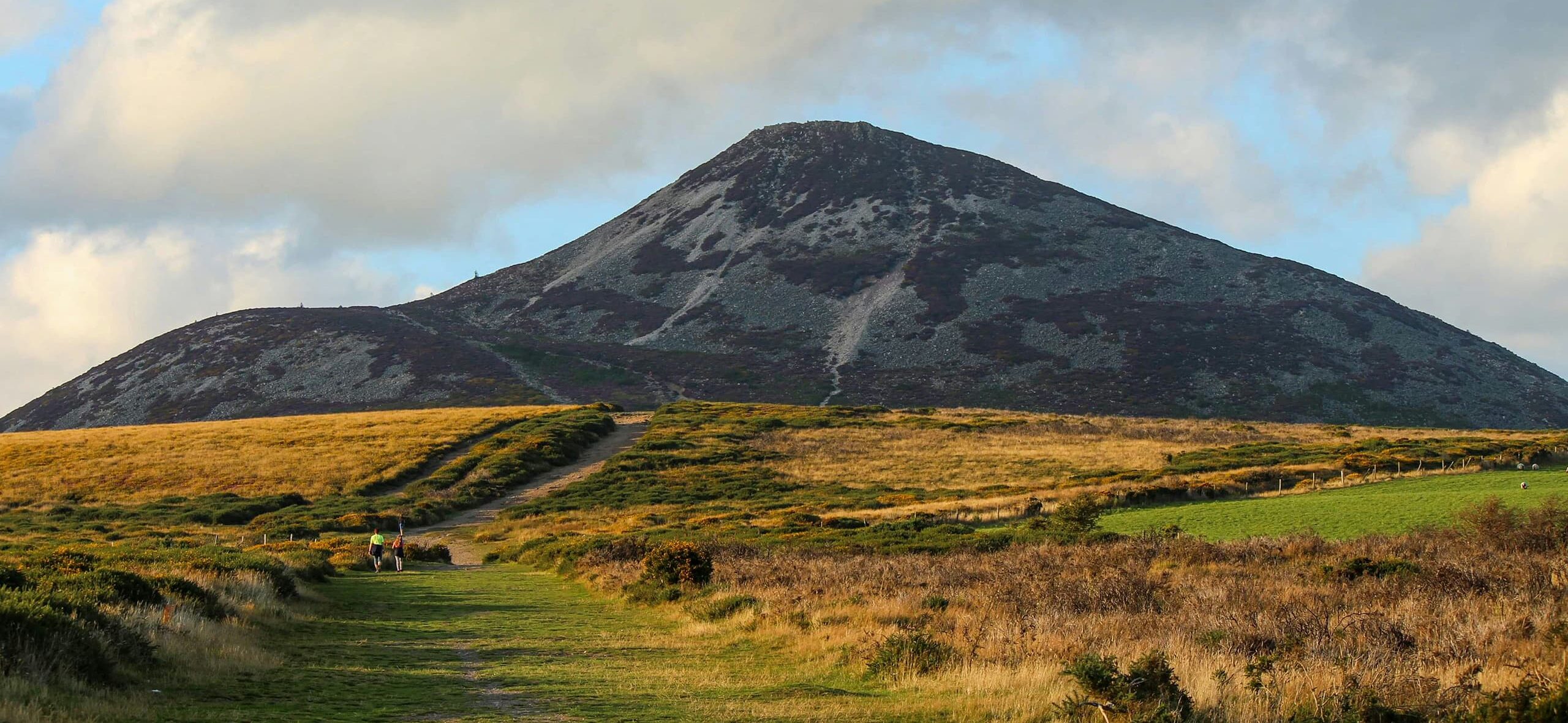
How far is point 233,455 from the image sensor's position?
80.1 metres

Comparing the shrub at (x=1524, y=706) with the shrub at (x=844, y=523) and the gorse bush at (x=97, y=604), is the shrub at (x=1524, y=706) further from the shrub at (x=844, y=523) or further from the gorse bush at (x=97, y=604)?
the shrub at (x=844, y=523)

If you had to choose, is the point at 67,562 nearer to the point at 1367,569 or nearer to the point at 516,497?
the point at 1367,569

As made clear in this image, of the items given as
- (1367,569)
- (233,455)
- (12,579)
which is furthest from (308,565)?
(233,455)

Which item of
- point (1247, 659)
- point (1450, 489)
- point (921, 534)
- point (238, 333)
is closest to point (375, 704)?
point (1247, 659)

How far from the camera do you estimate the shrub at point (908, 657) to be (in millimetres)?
13516

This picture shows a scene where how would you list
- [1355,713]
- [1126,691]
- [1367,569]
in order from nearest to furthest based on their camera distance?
1. [1355,713]
2. [1126,691]
3. [1367,569]

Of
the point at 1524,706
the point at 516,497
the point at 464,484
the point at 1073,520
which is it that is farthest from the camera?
the point at 464,484

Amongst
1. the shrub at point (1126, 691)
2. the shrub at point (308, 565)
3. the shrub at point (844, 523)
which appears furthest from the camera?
the shrub at point (844, 523)

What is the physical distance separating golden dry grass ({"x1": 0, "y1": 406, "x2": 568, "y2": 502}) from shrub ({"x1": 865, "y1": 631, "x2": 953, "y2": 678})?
5994cm

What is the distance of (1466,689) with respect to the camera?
1017cm

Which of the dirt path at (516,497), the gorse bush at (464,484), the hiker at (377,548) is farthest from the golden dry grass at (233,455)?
the hiker at (377,548)

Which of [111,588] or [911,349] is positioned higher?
[911,349]

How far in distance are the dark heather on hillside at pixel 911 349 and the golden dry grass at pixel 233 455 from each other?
42.5 metres

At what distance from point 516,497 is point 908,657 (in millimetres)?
55400
